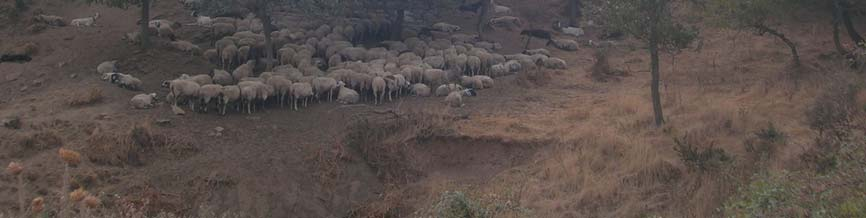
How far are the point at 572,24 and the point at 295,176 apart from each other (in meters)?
19.7

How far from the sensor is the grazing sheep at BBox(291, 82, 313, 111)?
16.2 meters

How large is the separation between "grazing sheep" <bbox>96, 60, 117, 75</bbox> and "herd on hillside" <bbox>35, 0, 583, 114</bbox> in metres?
0.02

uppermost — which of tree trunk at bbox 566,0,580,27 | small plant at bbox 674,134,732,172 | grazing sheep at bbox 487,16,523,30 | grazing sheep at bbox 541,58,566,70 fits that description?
tree trunk at bbox 566,0,580,27

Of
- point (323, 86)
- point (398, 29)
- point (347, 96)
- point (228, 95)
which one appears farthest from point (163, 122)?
point (398, 29)

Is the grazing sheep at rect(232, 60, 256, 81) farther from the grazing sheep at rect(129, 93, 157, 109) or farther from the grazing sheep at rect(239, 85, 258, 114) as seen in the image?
the grazing sheep at rect(129, 93, 157, 109)

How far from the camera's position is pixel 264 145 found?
46.9 ft

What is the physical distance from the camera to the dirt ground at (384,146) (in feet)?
40.8

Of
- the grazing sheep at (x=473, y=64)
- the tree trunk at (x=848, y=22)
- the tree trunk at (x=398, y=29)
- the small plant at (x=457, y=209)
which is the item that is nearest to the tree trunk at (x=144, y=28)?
the tree trunk at (x=398, y=29)

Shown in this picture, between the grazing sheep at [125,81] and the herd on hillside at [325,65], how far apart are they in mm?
22

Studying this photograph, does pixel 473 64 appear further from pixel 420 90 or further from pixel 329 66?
pixel 329 66

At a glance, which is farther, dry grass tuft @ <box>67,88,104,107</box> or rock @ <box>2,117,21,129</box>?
dry grass tuft @ <box>67,88,104,107</box>

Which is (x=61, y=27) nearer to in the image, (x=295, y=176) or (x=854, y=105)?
(x=295, y=176)

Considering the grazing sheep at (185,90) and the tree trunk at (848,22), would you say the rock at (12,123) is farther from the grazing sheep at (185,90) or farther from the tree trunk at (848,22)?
the tree trunk at (848,22)

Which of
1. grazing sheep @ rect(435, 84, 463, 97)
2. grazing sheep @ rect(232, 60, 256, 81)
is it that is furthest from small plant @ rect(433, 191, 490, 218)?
grazing sheep @ rect(232, 60, 256, 81)
